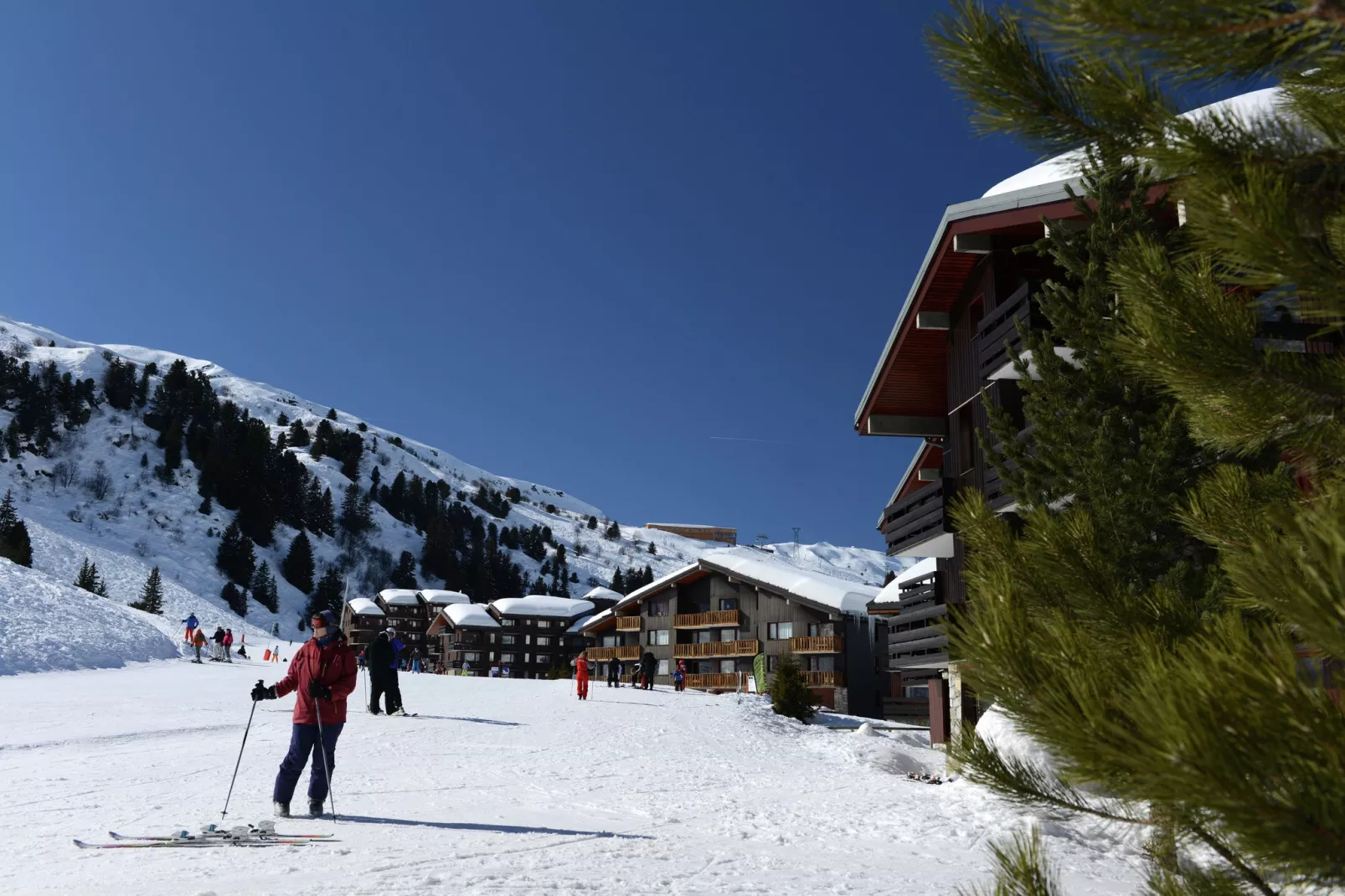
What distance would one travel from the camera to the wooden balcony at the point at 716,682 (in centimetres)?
5269

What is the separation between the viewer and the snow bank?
100ft

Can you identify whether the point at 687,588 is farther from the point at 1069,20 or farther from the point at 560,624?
the point at 1069,20

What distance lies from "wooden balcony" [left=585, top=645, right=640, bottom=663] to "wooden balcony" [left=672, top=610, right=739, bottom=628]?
15.2ft

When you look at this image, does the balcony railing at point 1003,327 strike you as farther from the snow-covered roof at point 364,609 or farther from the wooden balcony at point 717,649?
the snow-covered roof at point 364,609

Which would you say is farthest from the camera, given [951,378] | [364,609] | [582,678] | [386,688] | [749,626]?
[364,609]

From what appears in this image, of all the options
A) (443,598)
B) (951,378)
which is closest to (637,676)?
(951,378)

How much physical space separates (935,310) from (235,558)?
99.1m

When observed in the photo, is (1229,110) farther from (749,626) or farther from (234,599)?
(234,599)

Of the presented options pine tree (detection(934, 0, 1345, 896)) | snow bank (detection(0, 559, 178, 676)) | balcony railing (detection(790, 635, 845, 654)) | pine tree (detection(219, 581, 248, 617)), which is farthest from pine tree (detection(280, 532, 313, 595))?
pine tree (detection(934, 0, 1345, 896))

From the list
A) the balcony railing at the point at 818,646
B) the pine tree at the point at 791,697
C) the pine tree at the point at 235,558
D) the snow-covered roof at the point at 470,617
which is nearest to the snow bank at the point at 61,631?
the pine tree at the point at 791,697

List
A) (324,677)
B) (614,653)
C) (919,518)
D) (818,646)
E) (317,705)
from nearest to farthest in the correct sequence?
(317,705) < (324,677) < (919,518) < (818,646) < (614,653)

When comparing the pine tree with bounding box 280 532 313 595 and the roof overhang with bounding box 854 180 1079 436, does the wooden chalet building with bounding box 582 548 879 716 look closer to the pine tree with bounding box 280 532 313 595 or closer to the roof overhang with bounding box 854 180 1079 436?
the roof overhang with bounding box 854 180 1079 436

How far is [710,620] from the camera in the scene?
186ft

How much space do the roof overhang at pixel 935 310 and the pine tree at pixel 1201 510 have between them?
39.8 ft
